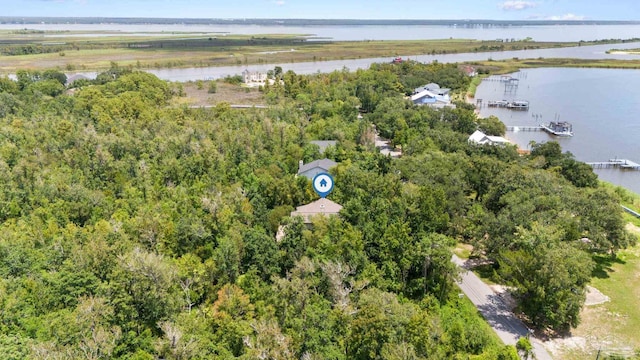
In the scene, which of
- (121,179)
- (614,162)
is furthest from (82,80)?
(614,162)

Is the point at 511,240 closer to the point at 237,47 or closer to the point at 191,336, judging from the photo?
the point at 191,336

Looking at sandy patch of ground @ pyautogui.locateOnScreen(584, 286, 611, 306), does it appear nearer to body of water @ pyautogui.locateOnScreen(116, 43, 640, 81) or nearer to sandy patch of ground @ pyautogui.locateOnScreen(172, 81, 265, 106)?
sandy patch of ground @ pyautogui.locateOnScreen(172, 81, 265, 106)

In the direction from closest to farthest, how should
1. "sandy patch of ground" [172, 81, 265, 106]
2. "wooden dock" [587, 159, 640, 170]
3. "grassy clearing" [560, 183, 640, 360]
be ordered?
"grassy clearing" [560, 183, 640, 360] < "wooden dock" [587, 159, 640, 170] < "sandy patch of ground" [172, 81, 265, 106]

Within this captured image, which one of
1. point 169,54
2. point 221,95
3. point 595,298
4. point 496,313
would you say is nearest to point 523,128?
point 595,298

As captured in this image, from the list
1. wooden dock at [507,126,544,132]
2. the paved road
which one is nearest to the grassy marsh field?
wooden dock at [507,126,544,132]

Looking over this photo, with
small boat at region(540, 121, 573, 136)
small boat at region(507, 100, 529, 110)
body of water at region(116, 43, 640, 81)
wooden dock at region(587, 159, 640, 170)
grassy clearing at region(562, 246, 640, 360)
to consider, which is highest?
body of water at region(116, 43, 640, 81)

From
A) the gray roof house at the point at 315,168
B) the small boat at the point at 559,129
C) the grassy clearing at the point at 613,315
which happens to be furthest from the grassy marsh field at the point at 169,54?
the grassy clearing at the point at 613,315

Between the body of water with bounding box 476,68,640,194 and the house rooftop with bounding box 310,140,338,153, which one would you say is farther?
the body of water with bounding box 476,68,640,194
